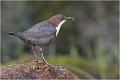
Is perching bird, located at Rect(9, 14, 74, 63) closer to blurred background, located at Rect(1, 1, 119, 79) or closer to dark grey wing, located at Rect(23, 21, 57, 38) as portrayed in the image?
dark grey wing, located at Rect(23, 21, 57, 38)

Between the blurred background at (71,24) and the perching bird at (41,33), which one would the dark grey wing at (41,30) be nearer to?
the perching bird at (41,33)

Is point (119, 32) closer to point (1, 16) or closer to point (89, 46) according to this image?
point (89, 46)

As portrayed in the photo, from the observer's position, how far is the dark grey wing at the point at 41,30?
4797mm

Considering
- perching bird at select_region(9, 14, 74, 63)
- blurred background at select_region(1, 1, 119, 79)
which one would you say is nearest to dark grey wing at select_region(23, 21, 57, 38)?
perching bird at select_region(9, 14, 74, 63)

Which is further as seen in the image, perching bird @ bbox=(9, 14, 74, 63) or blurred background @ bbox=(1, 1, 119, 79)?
blurred background @ bbox=(1, 1, 119, 79)

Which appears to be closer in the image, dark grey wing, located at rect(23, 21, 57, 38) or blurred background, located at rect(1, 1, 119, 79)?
dark grey wing, located at rect(23, 21, 57, 38)

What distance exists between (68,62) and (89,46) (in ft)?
4.84

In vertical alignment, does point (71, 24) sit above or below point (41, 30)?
above

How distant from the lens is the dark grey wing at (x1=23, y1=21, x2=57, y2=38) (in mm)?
4797

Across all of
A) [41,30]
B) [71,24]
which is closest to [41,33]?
[41,30]

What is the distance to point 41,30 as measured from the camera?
487 centimetres

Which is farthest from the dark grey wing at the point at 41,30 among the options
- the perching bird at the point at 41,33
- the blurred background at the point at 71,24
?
the blurred background at the point at 71,24

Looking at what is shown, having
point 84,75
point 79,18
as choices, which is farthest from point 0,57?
point 84,75

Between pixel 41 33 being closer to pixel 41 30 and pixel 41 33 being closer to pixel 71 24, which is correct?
pixel 41 30
